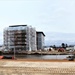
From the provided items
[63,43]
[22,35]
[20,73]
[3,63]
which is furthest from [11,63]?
[63,43]

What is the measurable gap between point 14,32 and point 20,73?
9493cm

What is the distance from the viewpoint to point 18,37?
115 meters

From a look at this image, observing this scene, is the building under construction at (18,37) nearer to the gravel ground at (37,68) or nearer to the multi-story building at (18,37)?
the multi-story building at (18,37)

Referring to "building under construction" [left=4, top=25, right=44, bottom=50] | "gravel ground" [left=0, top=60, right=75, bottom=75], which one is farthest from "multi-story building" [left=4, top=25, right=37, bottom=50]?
"gravel ground" [left=0, top=60, right=75, bottom=75]

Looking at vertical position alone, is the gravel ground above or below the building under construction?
below

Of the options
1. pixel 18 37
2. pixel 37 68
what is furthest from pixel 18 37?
pixel 37 68

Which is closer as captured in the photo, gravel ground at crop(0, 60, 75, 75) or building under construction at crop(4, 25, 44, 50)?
gravel ground at crop(0, 60, 75, 75)

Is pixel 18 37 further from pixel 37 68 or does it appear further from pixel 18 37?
pixel 37 68

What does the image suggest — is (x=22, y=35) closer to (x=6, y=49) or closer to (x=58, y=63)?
(x=6, y=49)

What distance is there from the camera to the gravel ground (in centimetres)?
2117

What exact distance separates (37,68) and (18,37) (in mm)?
93304

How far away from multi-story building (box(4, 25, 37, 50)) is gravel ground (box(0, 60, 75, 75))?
8933cm

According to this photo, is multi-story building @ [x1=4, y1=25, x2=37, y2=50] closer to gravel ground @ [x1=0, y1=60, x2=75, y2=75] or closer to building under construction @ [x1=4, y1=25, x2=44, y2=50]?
building under construction @ [x1=4, y1=25, x2=44, y2=50]

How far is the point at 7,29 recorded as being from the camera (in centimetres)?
11844
